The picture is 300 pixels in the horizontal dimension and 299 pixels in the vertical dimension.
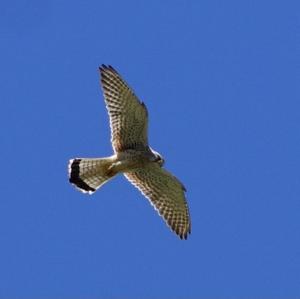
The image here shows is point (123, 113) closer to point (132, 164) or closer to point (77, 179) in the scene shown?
point (132, 164)

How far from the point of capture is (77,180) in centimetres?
1520

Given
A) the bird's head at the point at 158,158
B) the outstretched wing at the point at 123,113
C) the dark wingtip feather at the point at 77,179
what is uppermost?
the outstretched wing at the point at 123,113

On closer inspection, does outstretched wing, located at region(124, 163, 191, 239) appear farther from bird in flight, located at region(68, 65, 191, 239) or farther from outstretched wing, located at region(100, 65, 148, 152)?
outstretched wing, located at region(100, 65, 148, 152)

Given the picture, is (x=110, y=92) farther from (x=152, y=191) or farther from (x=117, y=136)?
(x=152, y=191)

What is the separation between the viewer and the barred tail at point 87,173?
1520 cm

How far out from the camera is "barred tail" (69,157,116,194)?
15.2m

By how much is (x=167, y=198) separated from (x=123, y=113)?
1.46 metres

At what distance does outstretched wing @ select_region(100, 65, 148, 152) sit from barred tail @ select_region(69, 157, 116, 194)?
30 centimetres

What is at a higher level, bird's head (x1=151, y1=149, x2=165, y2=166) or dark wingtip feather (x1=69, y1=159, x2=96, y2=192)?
bird's head (x1=151, y1=149, x2=165, y2=166)

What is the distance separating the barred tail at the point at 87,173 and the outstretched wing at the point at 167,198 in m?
0.58

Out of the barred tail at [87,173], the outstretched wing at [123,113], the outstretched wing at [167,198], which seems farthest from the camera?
the outstretched wing at [167,198]

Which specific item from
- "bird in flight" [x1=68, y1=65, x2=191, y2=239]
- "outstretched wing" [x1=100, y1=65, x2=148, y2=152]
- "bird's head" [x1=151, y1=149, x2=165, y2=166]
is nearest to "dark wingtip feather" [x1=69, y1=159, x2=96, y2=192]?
"bird in flight" [x1=68, y1=65, x2=191, y2=239]

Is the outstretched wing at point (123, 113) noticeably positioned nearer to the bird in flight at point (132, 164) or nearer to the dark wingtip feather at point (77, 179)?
the bird in flight at point (132, 164)

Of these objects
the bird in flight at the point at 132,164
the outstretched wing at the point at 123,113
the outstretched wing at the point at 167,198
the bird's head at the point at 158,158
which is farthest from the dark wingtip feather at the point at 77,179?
the bird's head at the point at 158,158
